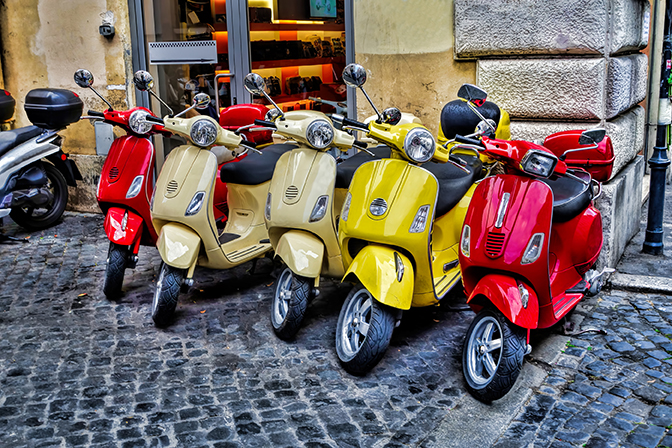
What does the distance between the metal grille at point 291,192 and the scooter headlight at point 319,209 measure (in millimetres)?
135

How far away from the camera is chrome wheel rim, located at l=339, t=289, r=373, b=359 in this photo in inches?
143

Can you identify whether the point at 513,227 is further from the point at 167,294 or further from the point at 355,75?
the point at 167,294

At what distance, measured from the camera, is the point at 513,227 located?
324 centimetres

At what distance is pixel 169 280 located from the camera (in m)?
4.16

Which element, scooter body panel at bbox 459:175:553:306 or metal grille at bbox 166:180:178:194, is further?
metal grille at bbox 166:180:178:194

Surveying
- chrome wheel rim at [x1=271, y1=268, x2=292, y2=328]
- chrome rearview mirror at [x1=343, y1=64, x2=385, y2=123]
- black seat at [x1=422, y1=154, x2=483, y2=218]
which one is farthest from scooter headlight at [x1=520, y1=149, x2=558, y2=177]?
chrome wheel rim at [x1=271, y1=268, x2=292, y2=328]

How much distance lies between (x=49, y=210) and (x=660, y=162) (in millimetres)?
5474

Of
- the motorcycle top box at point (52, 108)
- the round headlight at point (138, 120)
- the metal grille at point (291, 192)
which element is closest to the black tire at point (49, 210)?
the motorcycle top box at point (52, 108)

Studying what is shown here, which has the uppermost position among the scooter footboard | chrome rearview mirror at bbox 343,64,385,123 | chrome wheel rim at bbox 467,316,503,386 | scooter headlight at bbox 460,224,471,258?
chrome rearview mirror at bbox 343,64,385,123

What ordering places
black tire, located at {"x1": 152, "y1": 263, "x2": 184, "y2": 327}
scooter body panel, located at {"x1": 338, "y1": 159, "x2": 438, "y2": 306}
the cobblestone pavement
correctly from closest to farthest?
the cobblestone pavement
scooter body panel, located at {"x1": 338, "y1": 159, "x2": 438, "y2": 306}
black tire, located at {"x1": 152, "y1": 263, "x2": 184, "y2": 327}

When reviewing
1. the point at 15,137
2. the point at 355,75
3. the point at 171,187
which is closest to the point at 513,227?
the point at 355,75

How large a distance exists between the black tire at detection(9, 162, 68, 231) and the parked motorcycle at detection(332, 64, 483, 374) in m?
4.02

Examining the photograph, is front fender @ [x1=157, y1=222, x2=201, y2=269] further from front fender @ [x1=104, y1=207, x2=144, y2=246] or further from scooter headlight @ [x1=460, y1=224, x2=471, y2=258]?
scooter headlight @ [x1=460, y1=224, x2=471, y2=258]

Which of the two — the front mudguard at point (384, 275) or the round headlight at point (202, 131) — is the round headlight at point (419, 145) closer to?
the front mudguard at point (384, 275)
